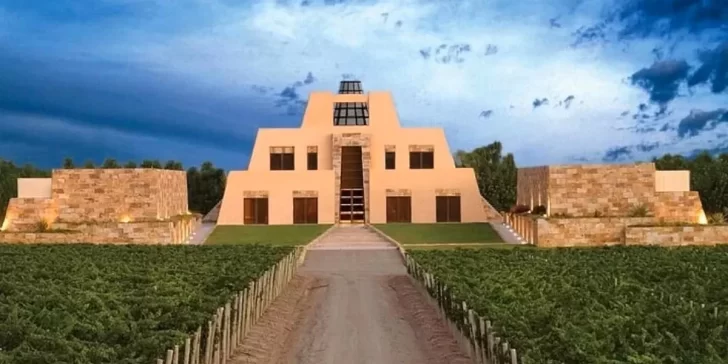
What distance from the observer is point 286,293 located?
25359 millimetres

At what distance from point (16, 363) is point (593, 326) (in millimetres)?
7973

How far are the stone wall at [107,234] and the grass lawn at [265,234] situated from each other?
2684 millimetres

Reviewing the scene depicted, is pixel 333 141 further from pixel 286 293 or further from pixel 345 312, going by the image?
pixel 345 312

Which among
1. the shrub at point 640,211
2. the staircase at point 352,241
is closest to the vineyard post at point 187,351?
the staircase at point 352,241

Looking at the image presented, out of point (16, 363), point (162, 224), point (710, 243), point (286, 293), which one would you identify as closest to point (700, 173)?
point (710, 243)

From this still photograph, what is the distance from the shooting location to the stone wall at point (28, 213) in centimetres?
4344

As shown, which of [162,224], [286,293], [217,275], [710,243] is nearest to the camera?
[217,275]

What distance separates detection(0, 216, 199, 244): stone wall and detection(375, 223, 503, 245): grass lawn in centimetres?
1125

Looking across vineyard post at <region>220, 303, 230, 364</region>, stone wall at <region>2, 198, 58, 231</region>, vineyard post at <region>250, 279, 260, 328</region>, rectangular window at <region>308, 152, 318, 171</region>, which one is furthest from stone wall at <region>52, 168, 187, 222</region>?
vineyard post at <region>220, 303, 230, 364</region>

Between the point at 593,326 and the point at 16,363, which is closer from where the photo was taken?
the point at 16,363

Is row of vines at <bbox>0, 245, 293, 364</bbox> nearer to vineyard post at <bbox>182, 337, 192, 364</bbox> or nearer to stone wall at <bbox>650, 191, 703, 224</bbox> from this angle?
vineyard post at <bbox>182, 337, 192, 364</bbox>

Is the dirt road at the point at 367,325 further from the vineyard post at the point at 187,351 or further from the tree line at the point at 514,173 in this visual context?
the tree line at the point at 514,173

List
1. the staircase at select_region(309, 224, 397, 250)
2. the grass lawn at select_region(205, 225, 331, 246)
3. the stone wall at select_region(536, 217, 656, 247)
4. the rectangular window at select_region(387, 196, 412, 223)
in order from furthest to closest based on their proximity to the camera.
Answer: the rectangular window at select_region(387, 196, 412, 223) < the grass lawn at select_region(205, 225, 331, 246) < the staircase at select_region(309, 224, 397, 250) < the stone wall at select_region(536, 217, 656, 247)

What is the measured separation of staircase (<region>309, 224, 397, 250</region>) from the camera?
41875 millimetres
